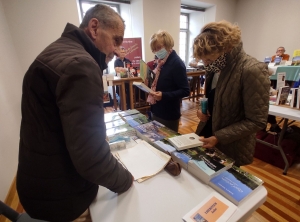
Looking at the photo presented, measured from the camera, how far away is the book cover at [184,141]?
2.73ft

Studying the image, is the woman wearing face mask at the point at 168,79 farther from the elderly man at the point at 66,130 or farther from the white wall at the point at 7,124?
the white wall at the point at 7,124

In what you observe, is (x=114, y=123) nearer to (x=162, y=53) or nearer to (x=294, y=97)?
(x=162, y=53)

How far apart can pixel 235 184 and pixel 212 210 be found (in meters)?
0.16

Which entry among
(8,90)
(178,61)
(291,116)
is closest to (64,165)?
(178,61)

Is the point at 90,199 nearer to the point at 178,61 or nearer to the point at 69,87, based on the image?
the point at 69,87

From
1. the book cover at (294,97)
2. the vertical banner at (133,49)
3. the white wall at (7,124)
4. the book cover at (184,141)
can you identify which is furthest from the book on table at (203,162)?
the vertical banner at (133,49)

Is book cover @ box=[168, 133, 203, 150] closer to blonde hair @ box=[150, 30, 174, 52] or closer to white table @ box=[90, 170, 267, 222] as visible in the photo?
white table @ box=[90, 170, 267, 222]

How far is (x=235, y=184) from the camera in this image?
2.08ft

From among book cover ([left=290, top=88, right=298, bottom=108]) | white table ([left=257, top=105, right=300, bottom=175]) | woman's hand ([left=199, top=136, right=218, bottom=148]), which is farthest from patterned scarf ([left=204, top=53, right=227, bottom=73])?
book cover ([left=290, top=88, right=298, bottom=108])

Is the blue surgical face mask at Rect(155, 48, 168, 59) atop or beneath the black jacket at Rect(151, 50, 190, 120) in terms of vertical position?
atop

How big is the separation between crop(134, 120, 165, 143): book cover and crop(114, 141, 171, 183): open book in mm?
62

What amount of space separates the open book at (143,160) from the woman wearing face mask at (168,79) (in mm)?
594

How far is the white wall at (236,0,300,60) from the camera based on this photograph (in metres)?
4.83

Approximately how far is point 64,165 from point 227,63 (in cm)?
88
